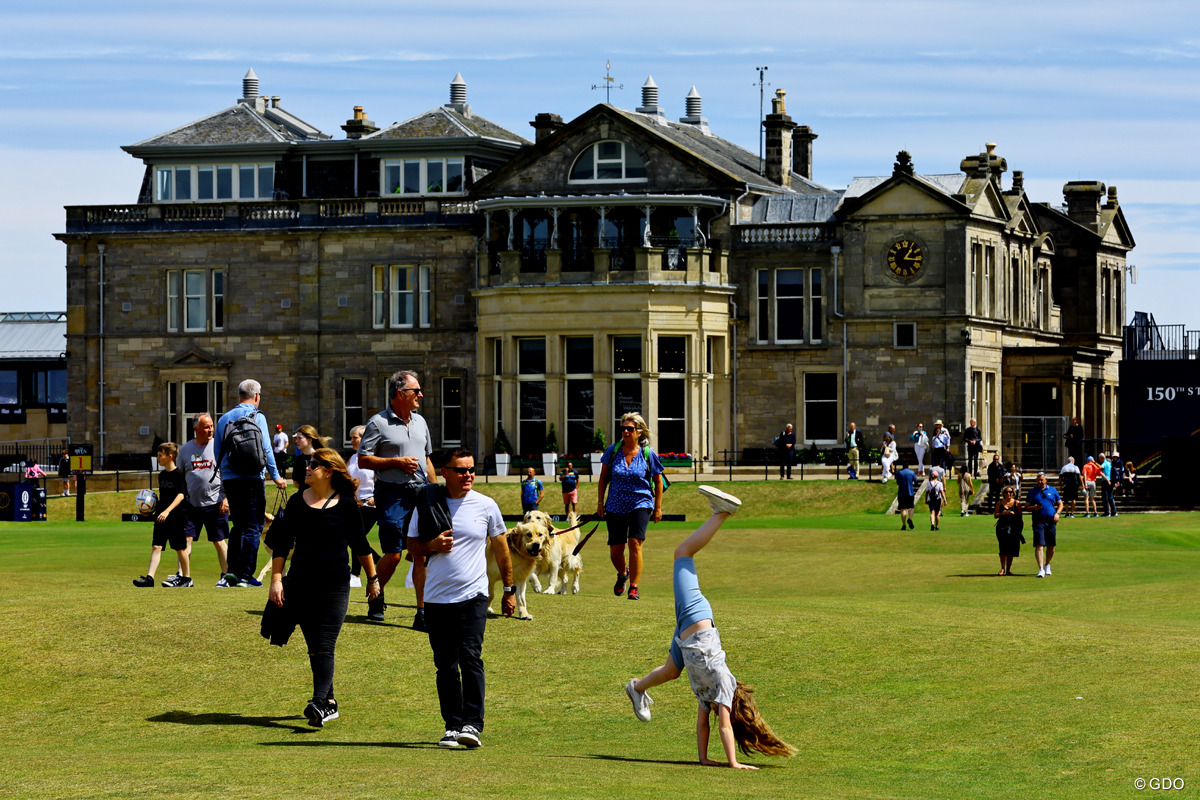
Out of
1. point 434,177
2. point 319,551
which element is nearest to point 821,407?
point 434,177

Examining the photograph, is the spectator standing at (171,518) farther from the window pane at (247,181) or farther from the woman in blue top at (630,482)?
the window pane at (247,181)

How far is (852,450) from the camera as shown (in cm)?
4872

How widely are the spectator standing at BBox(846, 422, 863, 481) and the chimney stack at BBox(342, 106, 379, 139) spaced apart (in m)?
21.3

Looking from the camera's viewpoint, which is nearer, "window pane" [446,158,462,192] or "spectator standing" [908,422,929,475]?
"spectator standing" [908,422,929,475]

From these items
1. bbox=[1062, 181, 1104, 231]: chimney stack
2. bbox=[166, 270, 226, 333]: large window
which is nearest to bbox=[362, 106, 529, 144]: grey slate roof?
bbox=[166, 270, 226, 333]: large window

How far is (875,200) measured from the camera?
174 ft

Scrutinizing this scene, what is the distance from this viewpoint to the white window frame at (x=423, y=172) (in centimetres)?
5847

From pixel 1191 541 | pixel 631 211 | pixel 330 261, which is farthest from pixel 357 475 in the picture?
pixel 330 261

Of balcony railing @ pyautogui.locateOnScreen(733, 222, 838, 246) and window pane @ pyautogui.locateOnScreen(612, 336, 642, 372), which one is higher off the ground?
balcony railing @ pyautogui.locateOnScreen(733, 222, 838, 246)

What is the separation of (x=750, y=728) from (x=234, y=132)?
52.1m

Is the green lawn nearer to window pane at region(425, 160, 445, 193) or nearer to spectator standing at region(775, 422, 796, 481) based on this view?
spectator standing at region(775, 422, 796, 481)

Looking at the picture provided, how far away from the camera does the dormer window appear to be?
179 feet

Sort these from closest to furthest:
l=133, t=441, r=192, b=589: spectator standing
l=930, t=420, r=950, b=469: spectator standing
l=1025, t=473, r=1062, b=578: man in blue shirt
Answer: l=133, t=441, r=192, b=589: spectator standing → l=1025, t=473, r=1062, b=578: man in blue shirt → l=930, t=420, r=950, b=469: spectator standing

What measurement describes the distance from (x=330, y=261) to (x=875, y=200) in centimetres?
1770
